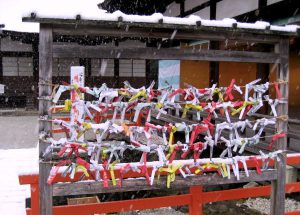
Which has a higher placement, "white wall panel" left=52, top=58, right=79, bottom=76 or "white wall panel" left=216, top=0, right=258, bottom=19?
"white wall panel" left=216, top=0, right=258, bottom=19

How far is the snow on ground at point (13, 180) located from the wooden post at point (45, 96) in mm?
636

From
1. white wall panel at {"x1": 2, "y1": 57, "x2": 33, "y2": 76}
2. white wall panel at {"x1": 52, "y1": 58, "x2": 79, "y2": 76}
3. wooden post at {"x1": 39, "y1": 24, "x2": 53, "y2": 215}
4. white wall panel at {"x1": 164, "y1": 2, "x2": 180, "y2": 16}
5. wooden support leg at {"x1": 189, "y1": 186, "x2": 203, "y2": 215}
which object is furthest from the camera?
white wall panel at {"x1": 2, "y1": 57, "x2": 33, "y2": 76}

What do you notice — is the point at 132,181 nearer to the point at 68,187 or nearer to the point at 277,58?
the point at 68,187

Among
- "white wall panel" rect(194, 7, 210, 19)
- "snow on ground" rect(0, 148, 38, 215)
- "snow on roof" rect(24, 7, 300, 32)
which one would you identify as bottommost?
"snow on ground" rect(0, 148, 38, 215)

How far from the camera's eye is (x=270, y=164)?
12.7ft

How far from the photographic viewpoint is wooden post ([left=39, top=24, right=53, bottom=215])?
2861 millimetres

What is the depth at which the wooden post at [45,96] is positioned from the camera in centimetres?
286

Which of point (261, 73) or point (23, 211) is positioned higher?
point (261, 73)

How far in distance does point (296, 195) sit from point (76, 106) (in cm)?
585

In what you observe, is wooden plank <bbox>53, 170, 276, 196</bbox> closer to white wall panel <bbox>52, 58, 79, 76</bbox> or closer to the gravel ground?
the gravel ground

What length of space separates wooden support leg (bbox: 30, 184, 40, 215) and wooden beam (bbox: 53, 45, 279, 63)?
1.34 meters

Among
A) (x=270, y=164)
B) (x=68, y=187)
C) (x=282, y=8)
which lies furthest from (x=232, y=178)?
(x=282, y=8)

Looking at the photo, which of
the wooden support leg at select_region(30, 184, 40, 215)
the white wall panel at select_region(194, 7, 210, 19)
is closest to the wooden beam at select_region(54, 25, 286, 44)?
the wooden support leg at select_region(30, 184, 40, 215)

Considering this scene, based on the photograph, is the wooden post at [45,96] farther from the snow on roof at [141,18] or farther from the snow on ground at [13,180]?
the snow on ground at [13,180]
